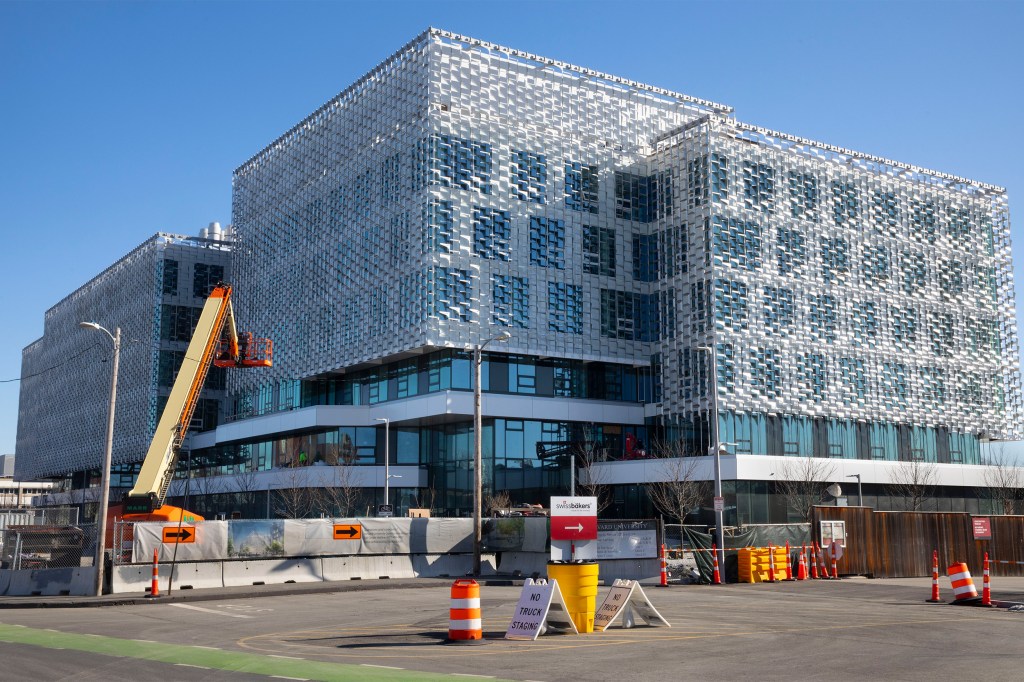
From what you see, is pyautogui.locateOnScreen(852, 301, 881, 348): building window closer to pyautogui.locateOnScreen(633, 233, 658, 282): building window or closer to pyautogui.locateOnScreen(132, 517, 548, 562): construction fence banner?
pyautogui.locateOnScreen(633, 233, 658, 282): building window

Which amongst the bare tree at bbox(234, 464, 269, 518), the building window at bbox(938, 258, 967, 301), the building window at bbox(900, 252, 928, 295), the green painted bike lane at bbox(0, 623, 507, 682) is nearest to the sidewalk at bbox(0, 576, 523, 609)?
the green painted bike lane at bbox(0, 623, 507, 682)

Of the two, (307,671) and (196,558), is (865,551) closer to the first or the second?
(196,558)

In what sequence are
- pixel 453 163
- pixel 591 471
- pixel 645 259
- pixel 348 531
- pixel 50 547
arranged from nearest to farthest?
pixel 50 547 → pixel 348 531 → pixel 453 163 → pixel 591 471 → pixel 645 259

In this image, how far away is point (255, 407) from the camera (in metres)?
87.9

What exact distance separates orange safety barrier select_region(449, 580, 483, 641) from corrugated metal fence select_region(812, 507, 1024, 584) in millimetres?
22860

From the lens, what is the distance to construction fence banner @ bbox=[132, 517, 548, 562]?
33.6 m

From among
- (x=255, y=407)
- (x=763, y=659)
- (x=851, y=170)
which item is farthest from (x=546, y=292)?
(x=763, y=659)

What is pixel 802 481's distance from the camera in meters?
66.6

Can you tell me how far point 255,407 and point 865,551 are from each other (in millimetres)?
59255

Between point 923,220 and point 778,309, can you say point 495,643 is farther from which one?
point 923,220

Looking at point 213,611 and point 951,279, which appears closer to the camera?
point 213,611

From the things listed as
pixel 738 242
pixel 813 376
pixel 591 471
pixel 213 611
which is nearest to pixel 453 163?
pixel 738 242

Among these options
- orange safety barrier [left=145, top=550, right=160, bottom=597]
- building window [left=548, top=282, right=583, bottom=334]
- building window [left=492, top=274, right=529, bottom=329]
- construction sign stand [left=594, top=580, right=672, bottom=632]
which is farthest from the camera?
building window [left=548, top=282, right=583, bottom=334]

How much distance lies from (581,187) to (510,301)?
1047cm
